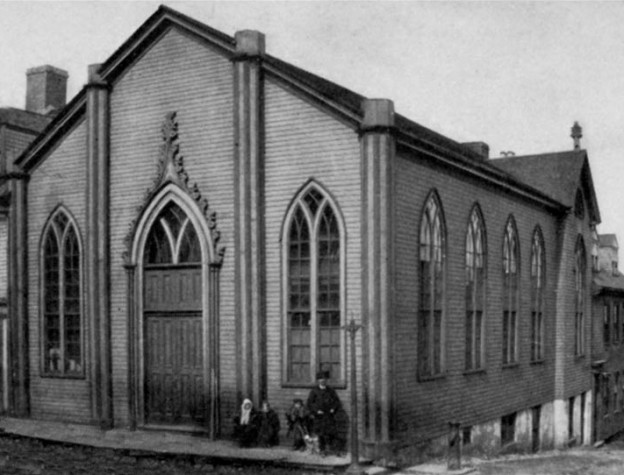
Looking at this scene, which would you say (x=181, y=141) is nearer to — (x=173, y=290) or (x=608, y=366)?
(x=173, y=290)

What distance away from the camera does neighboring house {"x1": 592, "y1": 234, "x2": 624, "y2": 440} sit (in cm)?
3434

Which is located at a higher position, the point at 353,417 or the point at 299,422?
the point at 353,417

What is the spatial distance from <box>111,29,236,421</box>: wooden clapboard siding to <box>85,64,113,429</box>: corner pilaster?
0.52 ft

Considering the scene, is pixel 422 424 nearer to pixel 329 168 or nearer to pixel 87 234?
pixel 329 168

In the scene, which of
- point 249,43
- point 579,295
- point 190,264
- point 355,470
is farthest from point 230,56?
point 579,295

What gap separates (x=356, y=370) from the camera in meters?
17.3

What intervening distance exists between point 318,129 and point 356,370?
15.9ft

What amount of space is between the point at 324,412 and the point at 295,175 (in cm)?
477

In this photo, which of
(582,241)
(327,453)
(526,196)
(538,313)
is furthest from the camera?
(582,241)

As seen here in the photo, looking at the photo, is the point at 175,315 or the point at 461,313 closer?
the point at 175,315

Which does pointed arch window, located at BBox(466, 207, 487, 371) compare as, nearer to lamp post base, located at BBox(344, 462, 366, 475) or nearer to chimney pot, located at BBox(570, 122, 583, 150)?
lamp post base, located at BBox(344, 462, 366, 475)

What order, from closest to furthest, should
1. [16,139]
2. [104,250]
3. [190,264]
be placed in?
[190,264] → [104,250] → [16,139]

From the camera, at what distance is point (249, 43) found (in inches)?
741

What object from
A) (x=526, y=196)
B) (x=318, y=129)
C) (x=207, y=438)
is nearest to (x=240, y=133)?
(x=318, y=129)
